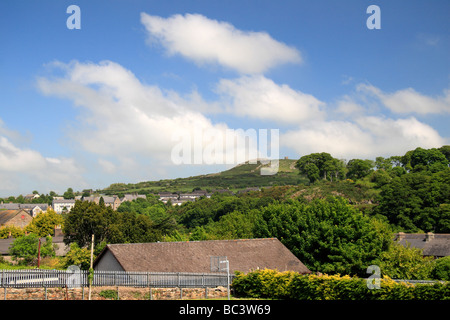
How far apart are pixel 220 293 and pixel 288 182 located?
169 meters

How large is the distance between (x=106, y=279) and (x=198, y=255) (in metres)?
7.96

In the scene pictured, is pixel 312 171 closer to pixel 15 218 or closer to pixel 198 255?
pixel 15 218

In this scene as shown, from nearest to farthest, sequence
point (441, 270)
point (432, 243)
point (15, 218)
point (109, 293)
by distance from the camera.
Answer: point (109, 293) < point (441, 270) < point (432, 243) < point (15, 218)

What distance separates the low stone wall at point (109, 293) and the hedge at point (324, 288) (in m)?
1.96

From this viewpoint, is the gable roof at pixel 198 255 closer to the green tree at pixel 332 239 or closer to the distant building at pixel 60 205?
the green tree at pixel 332 239

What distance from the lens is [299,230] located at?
4316 cm

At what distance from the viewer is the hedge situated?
2166cm

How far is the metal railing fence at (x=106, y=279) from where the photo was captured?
2534 cm

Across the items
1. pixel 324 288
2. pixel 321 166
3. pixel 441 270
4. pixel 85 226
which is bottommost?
pixel 441 270

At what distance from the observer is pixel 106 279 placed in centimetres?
2639

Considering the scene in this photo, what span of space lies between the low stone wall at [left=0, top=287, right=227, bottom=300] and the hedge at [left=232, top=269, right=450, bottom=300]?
1.96 m

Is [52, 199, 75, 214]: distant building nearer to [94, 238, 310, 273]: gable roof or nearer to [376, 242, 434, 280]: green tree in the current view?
[94, 238, 310, 273]: gable roof

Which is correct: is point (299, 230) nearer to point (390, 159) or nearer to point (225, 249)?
point (225, 249)

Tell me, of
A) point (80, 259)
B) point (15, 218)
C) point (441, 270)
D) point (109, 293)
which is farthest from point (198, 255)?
point (15, 218)
